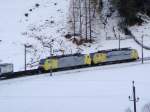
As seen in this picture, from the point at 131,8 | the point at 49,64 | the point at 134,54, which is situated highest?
the point at 131,8

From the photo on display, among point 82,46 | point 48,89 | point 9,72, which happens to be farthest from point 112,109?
point 82,46

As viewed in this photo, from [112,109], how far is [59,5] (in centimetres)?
5200

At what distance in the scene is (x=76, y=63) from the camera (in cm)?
9250

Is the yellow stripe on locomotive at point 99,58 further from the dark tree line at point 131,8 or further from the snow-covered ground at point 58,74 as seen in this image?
the dark tree line at point 131,8

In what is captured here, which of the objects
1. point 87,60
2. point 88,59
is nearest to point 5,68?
point 87,60

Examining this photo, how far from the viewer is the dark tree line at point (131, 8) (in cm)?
11006

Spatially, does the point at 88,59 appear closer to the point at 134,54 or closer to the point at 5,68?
the point at 134,54

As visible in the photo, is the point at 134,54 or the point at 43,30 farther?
the point at 43,30

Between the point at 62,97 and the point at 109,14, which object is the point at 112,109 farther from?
the point at 109,14

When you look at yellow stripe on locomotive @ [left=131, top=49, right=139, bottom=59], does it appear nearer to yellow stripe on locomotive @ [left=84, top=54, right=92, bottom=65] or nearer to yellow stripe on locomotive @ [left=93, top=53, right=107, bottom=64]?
yellow stripe on locomotive @ [left=93, top=53, right=107, bottom=64]

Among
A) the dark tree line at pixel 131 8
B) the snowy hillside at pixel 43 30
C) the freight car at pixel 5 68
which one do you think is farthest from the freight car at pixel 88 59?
the dark tree line at pixel 131 8

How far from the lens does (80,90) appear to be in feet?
258

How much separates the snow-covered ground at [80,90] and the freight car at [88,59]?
89.1 inches

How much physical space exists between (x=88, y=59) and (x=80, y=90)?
1541 cm
